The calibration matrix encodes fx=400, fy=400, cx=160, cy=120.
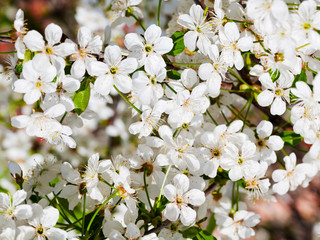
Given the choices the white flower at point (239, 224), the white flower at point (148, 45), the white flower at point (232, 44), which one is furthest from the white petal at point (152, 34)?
the white flower at point (239, 224)

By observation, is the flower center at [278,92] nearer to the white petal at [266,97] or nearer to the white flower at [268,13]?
the white petal at [266,97]

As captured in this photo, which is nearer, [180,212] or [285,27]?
[285,27]

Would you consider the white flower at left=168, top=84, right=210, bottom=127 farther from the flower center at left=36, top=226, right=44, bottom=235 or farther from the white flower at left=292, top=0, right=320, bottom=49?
the flower center at left=36, top=226, right=44, bottom=235

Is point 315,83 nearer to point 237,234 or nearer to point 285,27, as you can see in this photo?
point 285,27

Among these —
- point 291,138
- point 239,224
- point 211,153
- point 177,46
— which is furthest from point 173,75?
A: point 239,224

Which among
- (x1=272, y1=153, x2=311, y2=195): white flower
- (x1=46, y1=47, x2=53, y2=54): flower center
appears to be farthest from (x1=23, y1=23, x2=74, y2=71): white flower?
(x1=272, y1=153, x2=311, y2=195): white flower

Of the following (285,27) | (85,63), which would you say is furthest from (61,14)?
(285,27)
